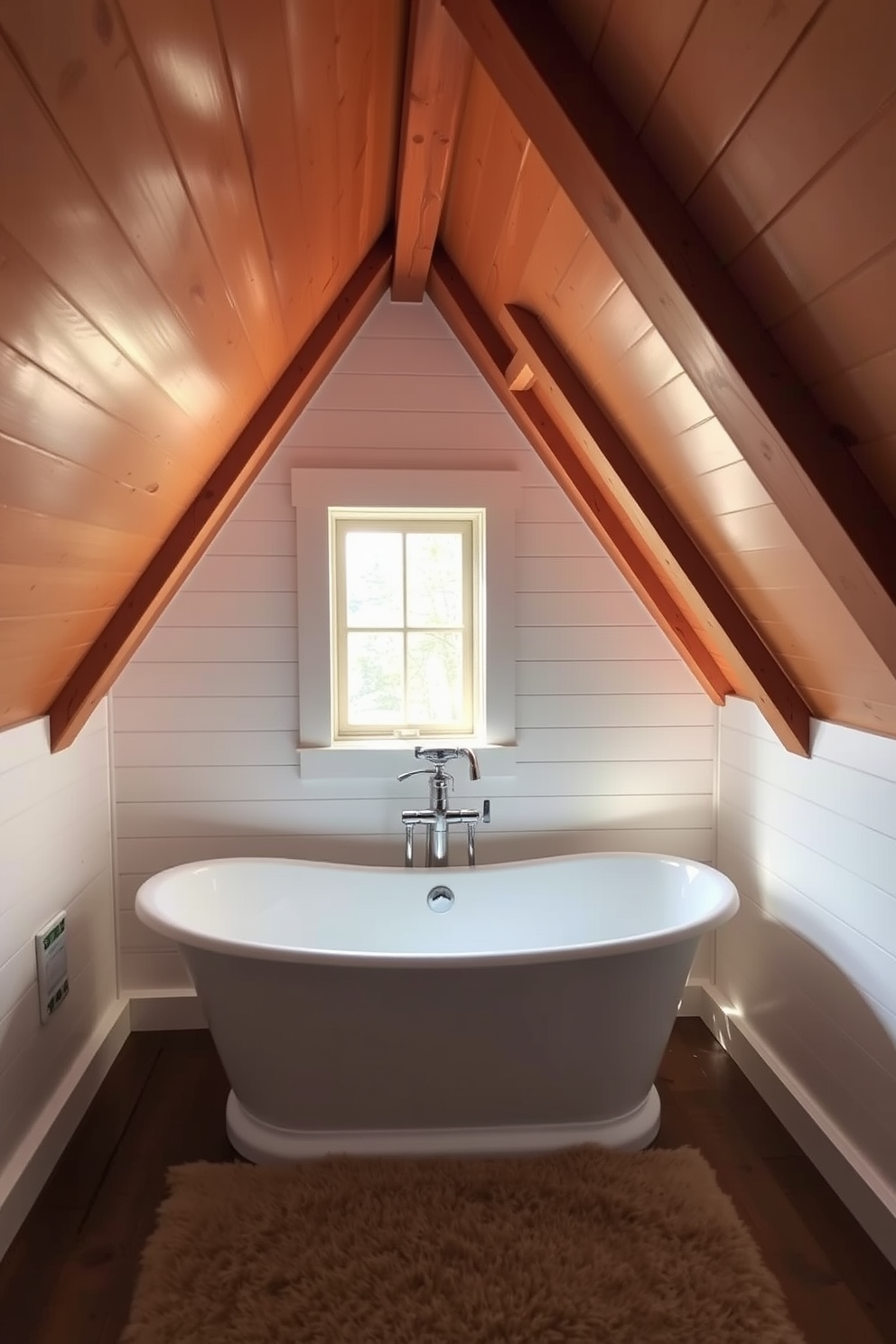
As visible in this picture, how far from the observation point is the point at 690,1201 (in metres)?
1.90

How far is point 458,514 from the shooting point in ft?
9.08

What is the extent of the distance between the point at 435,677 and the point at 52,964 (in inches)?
55.2

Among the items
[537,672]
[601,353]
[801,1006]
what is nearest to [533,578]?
[537,672]

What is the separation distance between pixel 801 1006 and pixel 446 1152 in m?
0.98

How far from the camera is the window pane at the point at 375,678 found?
2.85m

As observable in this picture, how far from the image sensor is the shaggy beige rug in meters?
1.58

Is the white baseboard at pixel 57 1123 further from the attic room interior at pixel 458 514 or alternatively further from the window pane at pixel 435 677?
the window pane at pixel 435 677

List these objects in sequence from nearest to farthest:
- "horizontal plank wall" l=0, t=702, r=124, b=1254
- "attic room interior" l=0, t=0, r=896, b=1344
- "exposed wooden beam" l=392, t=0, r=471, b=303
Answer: "attic room interior" l=0, t=0, r=896, b=1344 < "exposed wooden beam" l=392, t=0, r=471, b=303 < "horizontal plank wall" l=0, t=702, r=124, b=1254

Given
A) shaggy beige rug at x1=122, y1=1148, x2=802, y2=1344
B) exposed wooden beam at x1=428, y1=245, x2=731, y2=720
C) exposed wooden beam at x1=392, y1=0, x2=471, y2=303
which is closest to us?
exposed wooden beam at x1=392, y1=0, x2=471, y2=303

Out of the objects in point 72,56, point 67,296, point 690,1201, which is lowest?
point 690,1201

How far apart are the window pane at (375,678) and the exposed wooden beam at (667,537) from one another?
97cm

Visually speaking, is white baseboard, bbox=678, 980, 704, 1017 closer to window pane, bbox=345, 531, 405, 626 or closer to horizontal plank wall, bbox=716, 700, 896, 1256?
horizontal plank wall, bbox=716, 700, 896, 1256

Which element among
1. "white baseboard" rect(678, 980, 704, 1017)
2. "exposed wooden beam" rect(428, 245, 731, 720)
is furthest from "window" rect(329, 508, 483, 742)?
"white baseboard" rect(678, 980, 704, 1017)

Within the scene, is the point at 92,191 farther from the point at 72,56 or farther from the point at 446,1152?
the point at 446,1152
